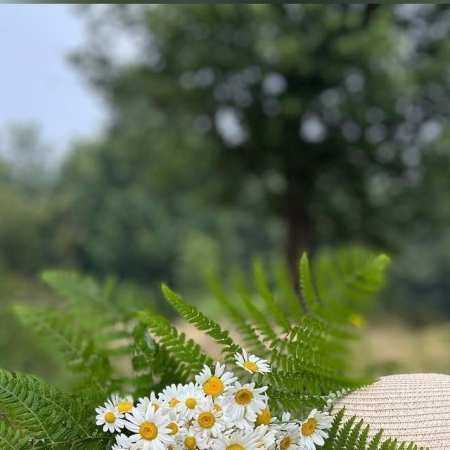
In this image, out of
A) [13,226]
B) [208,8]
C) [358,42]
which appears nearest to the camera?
[358,42]

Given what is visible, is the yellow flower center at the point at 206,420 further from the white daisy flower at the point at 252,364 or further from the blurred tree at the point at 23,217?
the blurred tree at the point at 23,217

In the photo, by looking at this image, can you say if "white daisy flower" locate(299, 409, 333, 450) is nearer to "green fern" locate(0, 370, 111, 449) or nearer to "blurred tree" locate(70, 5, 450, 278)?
"green fern" locate(0, 370, 111, 449)

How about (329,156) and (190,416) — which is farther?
(329,156)

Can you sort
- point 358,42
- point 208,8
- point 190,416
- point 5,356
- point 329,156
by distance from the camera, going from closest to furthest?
point 190,416 < point 5,356 < point 358,42 < point 208,8 < point 329,156

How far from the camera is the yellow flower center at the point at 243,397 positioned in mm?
450

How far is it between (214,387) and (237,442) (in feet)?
0.15

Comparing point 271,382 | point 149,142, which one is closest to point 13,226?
point 149,142

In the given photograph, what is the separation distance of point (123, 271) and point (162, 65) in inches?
146

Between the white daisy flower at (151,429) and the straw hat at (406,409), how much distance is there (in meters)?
0.17

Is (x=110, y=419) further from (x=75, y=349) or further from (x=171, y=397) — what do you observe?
(x=75, y=349)

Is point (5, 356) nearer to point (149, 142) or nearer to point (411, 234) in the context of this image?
point (149, 142)

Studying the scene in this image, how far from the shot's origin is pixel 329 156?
19.7 feet

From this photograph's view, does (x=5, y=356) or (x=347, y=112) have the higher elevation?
(x=347, y=112)

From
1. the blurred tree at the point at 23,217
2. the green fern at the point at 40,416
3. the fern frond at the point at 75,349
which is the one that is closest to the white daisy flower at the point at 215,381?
the green fern at the point at 40,416
